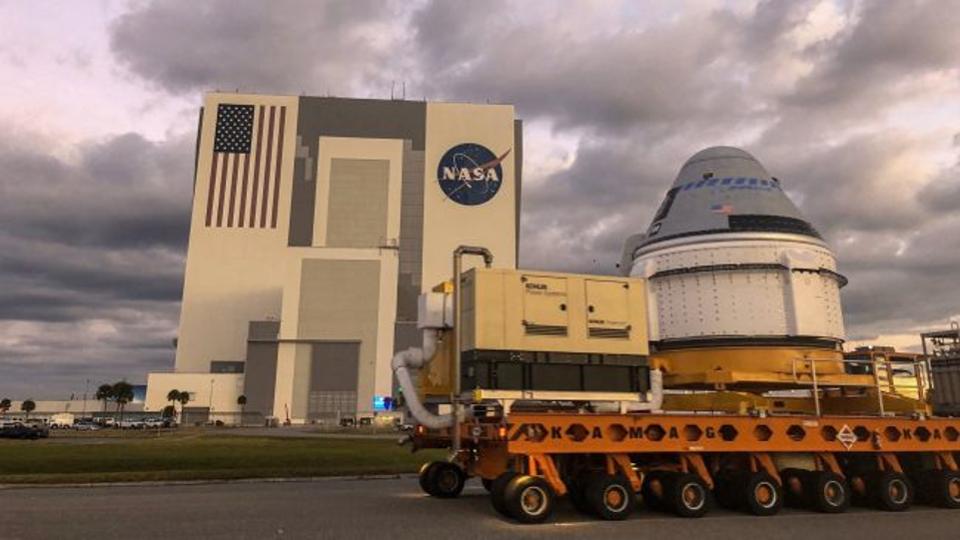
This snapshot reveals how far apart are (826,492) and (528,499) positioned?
628 cm

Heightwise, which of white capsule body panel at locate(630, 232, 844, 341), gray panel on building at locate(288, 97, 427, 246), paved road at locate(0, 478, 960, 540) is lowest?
paved road at locate(0, 478, 960, 540)

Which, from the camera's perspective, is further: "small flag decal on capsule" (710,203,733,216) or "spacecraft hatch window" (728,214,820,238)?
"small flag decal on capsule" (710,203,733,216)

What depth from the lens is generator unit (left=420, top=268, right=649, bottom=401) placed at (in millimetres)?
12219

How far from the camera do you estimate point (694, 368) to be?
15102 millimetres

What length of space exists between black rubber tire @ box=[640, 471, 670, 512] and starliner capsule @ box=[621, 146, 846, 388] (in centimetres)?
289

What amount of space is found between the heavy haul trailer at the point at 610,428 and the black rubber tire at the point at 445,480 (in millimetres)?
919

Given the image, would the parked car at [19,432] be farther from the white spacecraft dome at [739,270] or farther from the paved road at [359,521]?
the white spacecraft dome at [739,270]

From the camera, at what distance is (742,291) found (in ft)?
50.0

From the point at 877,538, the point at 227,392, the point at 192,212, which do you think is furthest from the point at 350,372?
the point at 877,538

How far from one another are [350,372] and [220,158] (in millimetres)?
38044

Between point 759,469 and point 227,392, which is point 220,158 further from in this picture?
point 759,469

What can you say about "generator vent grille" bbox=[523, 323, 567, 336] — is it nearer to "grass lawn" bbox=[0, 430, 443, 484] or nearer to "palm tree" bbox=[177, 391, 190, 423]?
"grass lawn" bbox=[0, 430, 443, 484]

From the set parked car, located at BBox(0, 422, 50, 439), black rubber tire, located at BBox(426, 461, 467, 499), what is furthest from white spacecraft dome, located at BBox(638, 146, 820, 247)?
parked car, located at BBox(0, 422, 50, 439)

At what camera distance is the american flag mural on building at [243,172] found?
97438 millimetres
